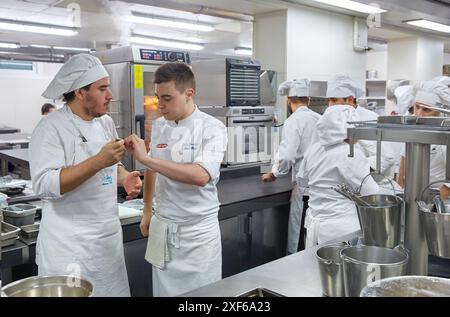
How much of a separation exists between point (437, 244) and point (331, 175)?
139cm

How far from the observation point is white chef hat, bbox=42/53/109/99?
194 centimetres

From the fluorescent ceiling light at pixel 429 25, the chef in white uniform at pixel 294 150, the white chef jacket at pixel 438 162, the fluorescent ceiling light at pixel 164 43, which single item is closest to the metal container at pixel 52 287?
the white chef jacket at pixel 438 162

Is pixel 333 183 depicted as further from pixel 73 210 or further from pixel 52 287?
pixel 52 287

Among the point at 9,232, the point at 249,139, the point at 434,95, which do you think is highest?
the point at 434,95

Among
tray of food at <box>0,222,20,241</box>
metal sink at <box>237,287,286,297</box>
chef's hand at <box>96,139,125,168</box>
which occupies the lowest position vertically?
tray of food at <box>0,222,20,241</box>

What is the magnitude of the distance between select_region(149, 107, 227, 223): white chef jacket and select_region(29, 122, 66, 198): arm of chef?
490 mm

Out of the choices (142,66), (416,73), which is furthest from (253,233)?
(416,73)

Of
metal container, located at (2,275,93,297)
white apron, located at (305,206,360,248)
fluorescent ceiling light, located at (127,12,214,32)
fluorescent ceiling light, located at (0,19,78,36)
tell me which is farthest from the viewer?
fluorescent ceiling light, located at (0,19,78,36)

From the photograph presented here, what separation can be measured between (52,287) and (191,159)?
1.11 meters

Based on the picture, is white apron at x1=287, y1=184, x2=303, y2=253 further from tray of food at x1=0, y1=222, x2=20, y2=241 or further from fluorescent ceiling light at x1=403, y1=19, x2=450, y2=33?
fluorescent ceiling light at x1=403, y1=19, x2=450, y2=33

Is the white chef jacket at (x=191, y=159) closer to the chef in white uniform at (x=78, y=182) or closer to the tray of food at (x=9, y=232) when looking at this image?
the chef in white uniform at (x=78, y=182)

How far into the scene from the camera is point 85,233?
192 centimetres

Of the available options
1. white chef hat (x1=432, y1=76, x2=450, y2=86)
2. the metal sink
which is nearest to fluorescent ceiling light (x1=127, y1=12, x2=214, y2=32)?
white chef hat (x1=432, y1=76, x2=450, y2=86)

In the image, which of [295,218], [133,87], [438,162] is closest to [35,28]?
[133,87]
